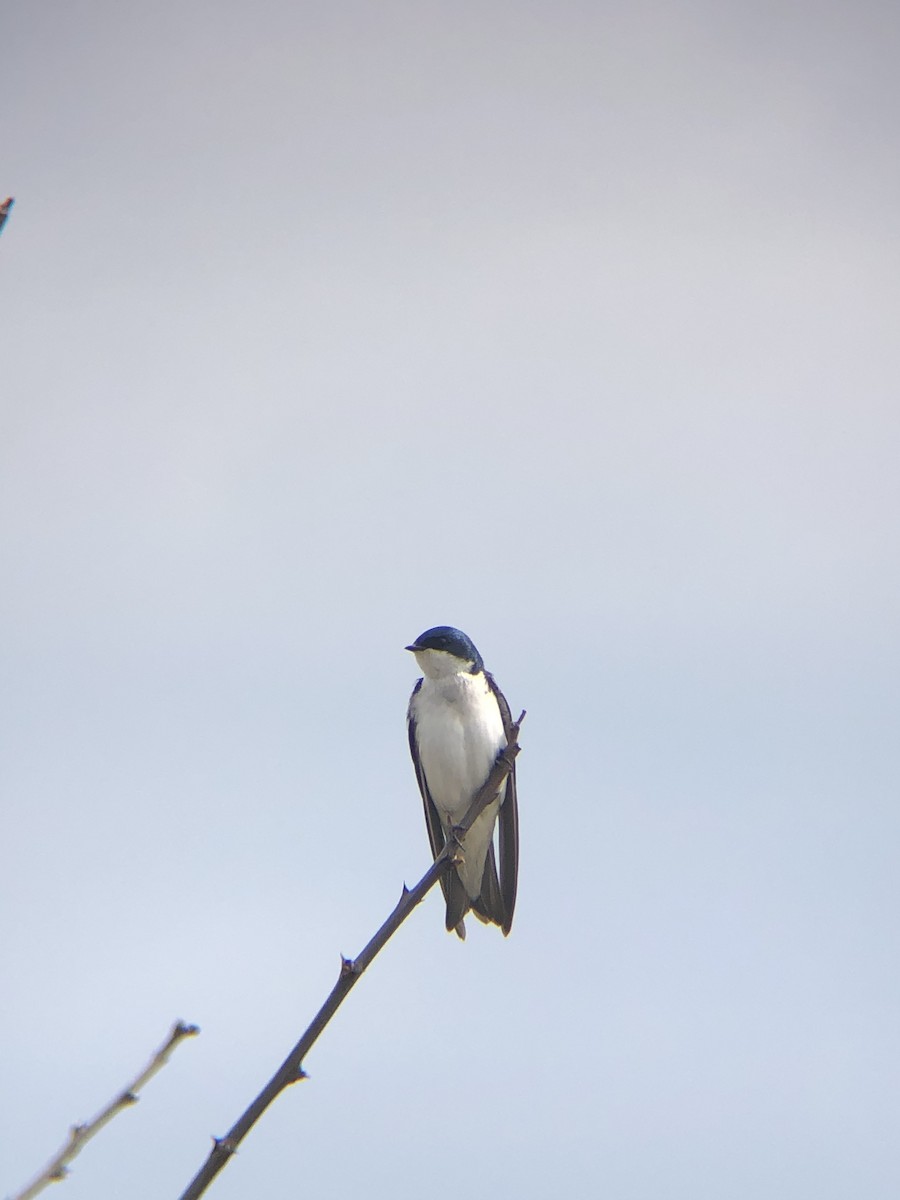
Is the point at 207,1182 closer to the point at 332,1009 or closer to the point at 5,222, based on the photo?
the point at 332,1009

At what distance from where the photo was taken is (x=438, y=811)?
32.4 ft

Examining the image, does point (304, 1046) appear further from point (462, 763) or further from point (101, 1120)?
point (462, 763)

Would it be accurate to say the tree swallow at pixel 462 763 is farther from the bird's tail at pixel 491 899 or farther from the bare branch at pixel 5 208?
the bare branch at pixel 5 208

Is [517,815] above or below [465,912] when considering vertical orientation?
above

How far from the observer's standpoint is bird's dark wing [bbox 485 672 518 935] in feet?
31.2

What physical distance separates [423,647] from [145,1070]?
7.66m

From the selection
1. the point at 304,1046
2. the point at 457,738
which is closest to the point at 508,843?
the point at 457,738

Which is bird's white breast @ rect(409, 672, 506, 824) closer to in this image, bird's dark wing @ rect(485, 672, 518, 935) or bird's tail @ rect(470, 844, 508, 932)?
bird's dark wing @ rect(485, 672, 518, 935)

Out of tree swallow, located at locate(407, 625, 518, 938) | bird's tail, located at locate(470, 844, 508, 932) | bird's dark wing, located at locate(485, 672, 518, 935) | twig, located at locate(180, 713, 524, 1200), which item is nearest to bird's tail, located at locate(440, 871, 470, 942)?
tree swallow, located at locate(407, 625, 518, 938)

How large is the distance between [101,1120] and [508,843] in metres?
7.74

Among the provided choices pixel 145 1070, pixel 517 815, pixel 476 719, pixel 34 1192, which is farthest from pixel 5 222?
pixel 517 815

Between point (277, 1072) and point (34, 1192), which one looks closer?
point (34, 1192)

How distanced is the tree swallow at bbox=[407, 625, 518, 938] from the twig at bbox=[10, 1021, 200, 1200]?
22.3ft

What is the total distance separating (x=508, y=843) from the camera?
9.75 m
